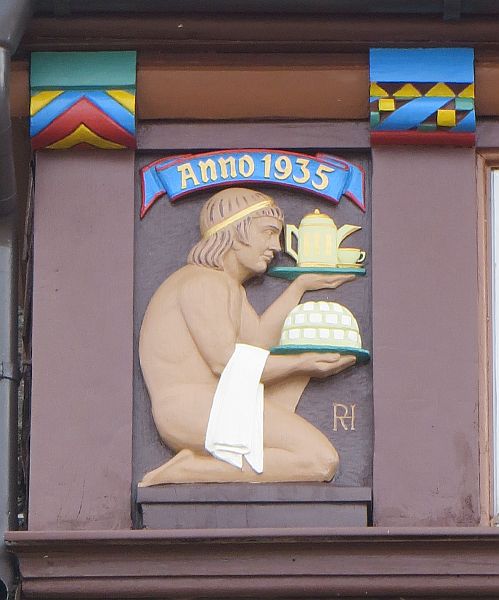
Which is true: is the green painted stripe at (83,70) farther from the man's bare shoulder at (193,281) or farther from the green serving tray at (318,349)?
the green serving tray at (318,349)

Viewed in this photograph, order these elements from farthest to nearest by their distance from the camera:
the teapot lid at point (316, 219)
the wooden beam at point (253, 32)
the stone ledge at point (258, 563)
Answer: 1. the teapot lid at point (316, 219)
2. the wooden beam at point (253, 32)
3. the stone ledge at point (258, 563)

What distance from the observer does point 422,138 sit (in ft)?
23.5

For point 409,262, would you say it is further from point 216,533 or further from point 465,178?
point 216,533

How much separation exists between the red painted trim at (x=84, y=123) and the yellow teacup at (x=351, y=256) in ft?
2.37

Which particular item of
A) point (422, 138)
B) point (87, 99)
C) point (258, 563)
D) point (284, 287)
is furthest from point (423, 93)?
point (258, 563)

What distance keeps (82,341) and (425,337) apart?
1021mm

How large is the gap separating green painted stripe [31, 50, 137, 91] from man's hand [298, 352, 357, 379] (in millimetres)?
982

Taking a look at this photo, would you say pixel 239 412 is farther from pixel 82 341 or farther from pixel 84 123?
pixel 84 123

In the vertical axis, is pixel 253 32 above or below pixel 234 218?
above

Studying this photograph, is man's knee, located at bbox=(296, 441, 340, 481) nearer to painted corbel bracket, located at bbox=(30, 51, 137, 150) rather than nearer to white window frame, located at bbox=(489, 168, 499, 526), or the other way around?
white window frame, located at bbox=(489, 168, 499, 526)

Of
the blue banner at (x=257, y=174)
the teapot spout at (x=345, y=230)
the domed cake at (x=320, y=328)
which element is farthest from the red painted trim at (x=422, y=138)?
the domed cake at (x=320, y=328)

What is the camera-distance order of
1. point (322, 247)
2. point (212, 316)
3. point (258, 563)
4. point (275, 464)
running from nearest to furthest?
point (258, 563)
point (275, 464)
point (212, 316)
point (322, 247)

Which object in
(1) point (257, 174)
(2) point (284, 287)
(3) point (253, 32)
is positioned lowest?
(2) point (284, 287)

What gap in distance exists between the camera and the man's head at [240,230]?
716cm
